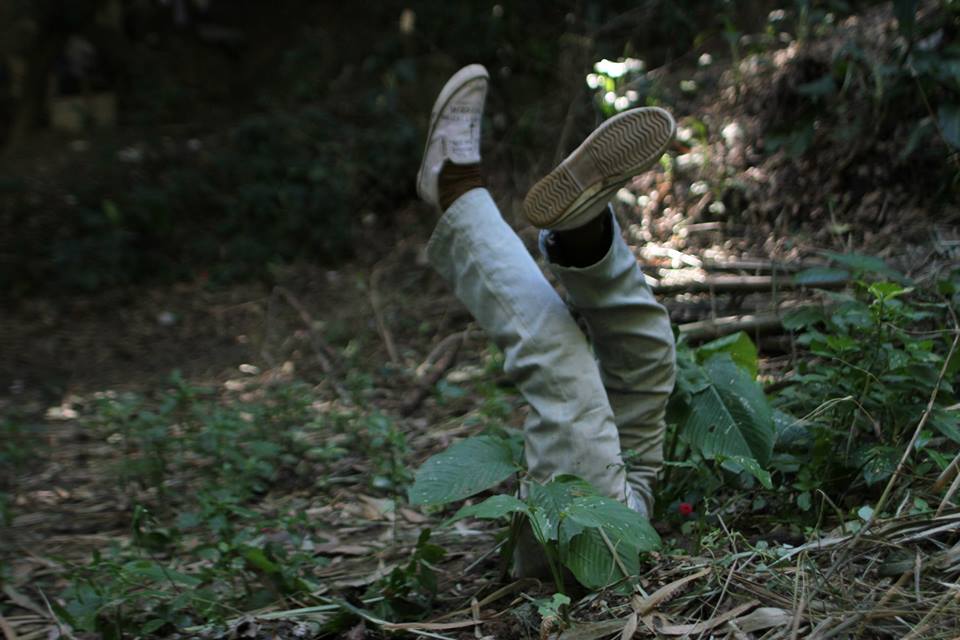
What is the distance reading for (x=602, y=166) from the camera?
1918mm

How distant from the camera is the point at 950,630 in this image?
149 centimetres

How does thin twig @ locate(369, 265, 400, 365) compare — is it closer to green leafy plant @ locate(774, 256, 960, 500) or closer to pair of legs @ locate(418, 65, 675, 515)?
pair of legs @ locate(418, 65, 675, 515)

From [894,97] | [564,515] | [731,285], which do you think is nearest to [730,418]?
[564,515]

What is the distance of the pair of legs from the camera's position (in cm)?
193

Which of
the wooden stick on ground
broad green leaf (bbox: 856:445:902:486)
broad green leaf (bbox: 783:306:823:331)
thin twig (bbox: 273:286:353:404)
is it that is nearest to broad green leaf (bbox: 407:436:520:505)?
broad green leaf (bbox: 856:445:902:486)

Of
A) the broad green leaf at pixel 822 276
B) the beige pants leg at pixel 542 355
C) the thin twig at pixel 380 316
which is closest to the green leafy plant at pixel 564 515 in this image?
the beige pants leg at pixel 542 355

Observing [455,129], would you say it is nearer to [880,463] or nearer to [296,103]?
[880,463]

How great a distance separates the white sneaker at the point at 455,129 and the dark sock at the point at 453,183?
0.5 inches

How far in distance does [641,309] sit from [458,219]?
464 millimetres

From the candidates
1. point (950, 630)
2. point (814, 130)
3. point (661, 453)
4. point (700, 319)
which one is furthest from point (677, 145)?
point (950, 630)

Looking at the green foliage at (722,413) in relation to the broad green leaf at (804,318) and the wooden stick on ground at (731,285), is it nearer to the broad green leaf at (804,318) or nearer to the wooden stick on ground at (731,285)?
the broad green leaf at (804,318)

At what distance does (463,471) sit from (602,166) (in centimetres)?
67

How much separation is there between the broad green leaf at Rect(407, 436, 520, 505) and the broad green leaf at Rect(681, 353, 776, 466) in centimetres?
43

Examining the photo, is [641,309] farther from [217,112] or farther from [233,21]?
[233,21]
